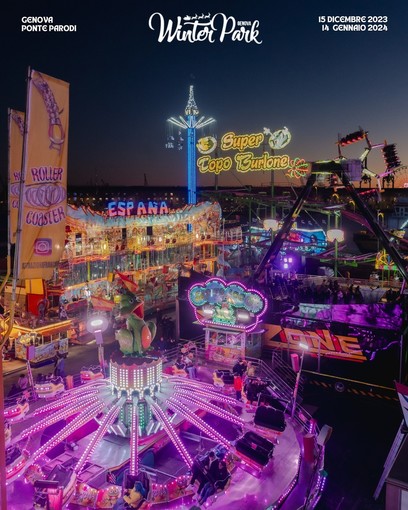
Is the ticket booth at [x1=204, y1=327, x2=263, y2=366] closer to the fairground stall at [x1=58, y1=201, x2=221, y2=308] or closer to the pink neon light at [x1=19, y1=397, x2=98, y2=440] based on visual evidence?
the fairground stall at [x1=58, y1=201, x2=221, y2=308]

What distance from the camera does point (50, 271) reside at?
25.4 ft

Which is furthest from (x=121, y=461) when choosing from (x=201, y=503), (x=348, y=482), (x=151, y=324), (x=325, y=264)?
(x=325, y=264)

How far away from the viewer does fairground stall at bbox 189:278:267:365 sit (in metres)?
19.1

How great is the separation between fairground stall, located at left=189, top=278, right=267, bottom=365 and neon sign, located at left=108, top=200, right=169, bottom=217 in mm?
12338

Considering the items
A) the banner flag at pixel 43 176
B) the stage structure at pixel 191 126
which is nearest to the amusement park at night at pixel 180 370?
the banner flag at pixel 43 176

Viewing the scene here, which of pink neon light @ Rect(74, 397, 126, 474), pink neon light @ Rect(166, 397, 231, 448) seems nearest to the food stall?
pink neon light @ Rect(74, 397, 126, 474)

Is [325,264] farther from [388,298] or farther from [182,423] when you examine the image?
[182,423]

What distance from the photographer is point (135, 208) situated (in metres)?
32.7

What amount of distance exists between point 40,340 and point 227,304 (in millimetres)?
8894

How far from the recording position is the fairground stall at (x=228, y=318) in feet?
62.6

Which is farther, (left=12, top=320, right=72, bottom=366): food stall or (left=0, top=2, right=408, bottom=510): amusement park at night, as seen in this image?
(left=12, top=320, right=72, bottom=366): food stall

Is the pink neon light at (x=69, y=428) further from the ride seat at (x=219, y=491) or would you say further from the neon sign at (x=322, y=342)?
the neon sign at (x=322, y=342)

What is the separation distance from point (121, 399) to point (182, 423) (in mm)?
2706

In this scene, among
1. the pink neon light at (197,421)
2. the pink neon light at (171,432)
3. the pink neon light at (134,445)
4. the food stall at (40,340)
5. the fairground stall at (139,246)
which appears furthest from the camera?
the fairground stall at (139,246)
